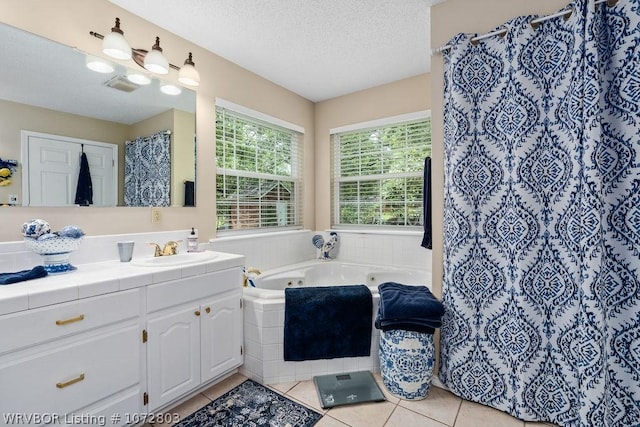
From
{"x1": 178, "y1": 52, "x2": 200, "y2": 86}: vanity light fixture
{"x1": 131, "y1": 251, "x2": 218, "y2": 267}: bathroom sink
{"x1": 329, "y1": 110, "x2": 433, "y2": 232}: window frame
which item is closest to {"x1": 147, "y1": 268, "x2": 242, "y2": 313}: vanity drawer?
{"x1": 131, "y1": 251, "x2": 218, "y2": 267}: bathroom sink

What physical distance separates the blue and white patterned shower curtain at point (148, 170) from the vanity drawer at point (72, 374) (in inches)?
36.7

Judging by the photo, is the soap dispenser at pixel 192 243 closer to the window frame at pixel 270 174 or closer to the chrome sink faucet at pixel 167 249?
the chrome sink faucet at pixel 167 249

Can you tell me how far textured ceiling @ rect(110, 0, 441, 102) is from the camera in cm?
199

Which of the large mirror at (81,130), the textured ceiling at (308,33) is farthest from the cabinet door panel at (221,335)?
the textured ceiling at (308,33)

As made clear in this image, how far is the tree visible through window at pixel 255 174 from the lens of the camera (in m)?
2.74

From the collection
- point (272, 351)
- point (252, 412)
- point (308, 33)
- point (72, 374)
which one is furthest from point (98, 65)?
point (252, 412)

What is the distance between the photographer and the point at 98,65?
1881 millimetres

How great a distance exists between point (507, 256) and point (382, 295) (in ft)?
2.56

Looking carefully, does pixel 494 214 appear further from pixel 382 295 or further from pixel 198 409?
pixel 198 409

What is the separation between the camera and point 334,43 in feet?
7.93

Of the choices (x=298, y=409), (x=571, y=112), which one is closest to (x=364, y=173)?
(x=571, y=112)

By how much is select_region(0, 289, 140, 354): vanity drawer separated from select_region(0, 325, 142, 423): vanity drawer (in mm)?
65

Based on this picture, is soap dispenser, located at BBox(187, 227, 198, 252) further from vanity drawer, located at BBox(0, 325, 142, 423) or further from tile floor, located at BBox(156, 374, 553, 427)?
tile floor, located at BBox(156, 374, 553, 427)

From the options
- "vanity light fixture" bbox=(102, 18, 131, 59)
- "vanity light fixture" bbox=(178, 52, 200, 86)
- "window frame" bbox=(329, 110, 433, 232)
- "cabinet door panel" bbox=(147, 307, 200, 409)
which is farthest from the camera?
"window frame" bbox=(329, 110, 433, 232)
